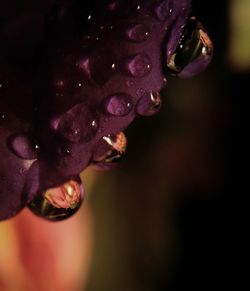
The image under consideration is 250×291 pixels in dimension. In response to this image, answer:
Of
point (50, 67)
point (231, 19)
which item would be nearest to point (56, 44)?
point (50, 67)

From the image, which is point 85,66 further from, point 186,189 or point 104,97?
point 186,189

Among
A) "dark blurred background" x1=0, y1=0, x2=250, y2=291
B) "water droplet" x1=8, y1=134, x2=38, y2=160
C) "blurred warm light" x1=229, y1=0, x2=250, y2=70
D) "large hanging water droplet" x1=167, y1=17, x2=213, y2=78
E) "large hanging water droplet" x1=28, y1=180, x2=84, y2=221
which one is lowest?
"dark blurred background" x1=0, y1=0, x2=250, y2=291

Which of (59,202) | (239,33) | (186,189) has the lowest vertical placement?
(186,189)

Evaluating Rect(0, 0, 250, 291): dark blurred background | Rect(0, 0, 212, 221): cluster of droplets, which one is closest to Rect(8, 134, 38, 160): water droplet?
Rect(0, 0, 212, 221): cluster of droplets

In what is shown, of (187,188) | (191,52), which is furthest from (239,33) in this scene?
(191,52)

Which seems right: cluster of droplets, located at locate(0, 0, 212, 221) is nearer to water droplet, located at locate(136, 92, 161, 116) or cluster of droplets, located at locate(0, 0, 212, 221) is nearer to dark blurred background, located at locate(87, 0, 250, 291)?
water droplet, located at locate(136, 92, 161, 116)

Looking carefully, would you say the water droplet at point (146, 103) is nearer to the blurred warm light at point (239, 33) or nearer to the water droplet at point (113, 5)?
the water droplet at point (113, 5)

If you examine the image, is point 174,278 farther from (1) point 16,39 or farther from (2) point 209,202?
(1) point 16,39

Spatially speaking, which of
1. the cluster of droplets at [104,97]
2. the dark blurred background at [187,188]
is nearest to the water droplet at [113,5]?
the cluster of droplets at [104,97]
